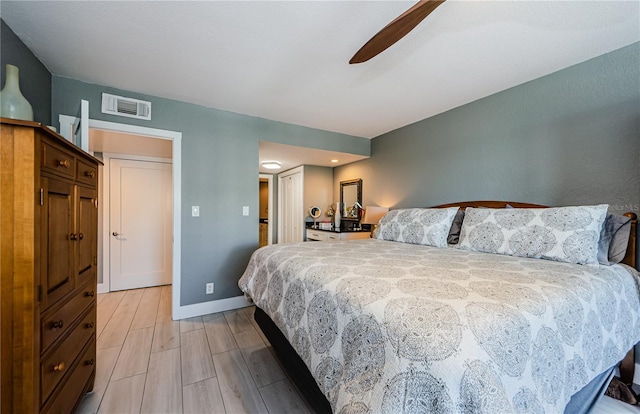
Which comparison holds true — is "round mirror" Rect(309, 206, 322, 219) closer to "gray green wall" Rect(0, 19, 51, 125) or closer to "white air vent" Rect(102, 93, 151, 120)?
"white air vent" Rect(102, 93, 151, 120)

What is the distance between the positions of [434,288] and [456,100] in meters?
2.33

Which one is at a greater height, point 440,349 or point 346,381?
point 440,349

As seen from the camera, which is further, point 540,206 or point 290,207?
point 290,207

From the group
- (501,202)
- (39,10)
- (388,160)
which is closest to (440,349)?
(501,202)

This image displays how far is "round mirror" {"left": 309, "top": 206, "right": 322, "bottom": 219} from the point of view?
483cm

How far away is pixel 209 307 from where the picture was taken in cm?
286

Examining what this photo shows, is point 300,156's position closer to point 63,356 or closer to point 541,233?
point 541,233

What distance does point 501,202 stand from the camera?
2400 mm

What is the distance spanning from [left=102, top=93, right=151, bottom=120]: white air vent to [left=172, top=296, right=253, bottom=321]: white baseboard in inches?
80.2

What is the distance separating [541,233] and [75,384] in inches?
116

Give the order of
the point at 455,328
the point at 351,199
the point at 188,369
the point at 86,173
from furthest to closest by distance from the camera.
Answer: the point at 351,199 < the point at 188,369 < the point at 86,173 < the point at 455,328

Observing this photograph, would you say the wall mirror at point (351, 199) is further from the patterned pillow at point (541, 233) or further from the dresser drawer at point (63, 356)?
the dresser drawer at point (63, 356)

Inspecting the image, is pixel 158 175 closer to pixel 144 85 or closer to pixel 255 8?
pixel 144 85

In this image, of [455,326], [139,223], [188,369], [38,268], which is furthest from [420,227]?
[139,223]
